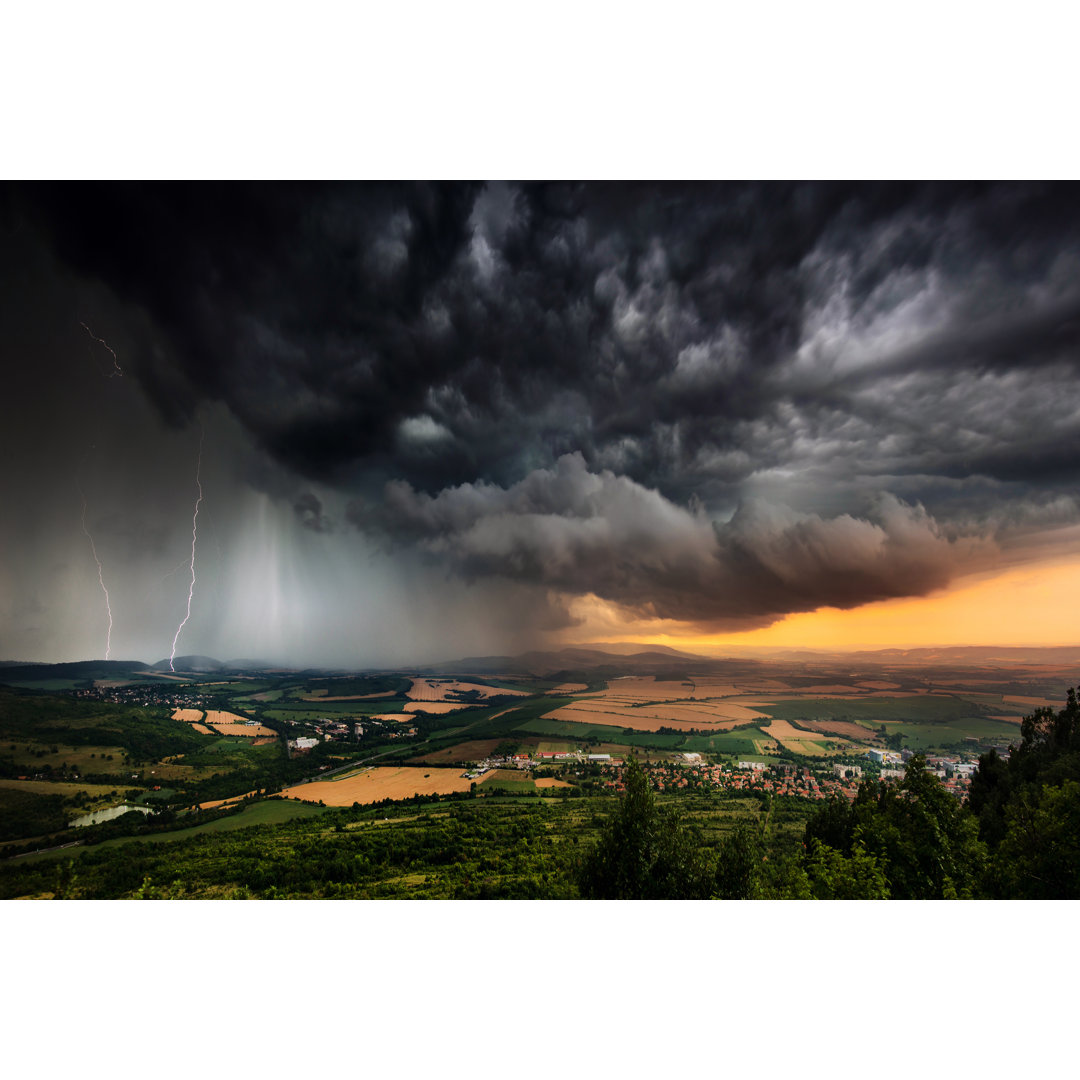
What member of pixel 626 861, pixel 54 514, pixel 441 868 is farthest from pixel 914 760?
pixel 54 514

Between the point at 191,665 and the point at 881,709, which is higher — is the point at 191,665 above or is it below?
above

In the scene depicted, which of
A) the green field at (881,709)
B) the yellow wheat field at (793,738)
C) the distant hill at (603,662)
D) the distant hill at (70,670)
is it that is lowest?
the yellow wheat field at (793,738)

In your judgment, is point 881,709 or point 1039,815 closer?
point 1039,815

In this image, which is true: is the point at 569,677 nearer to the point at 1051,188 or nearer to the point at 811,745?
the point at 811,745

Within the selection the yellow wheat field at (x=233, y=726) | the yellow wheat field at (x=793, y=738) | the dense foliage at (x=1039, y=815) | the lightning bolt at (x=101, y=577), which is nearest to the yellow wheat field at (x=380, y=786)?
the yellow wheat field at (x=233, y=726)

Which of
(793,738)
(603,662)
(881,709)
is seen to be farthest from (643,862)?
(881,709)

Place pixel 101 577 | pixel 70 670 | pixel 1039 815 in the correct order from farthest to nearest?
pixel 101 577, pixel 70 670, pixel 1039 815

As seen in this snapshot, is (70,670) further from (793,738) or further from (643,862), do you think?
(793,738)

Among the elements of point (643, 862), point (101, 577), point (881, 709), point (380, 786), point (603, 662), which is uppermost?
point (101, 577)

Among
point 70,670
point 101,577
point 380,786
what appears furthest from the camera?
point 101,577

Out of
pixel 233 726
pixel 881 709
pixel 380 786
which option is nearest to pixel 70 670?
pixel 233 726

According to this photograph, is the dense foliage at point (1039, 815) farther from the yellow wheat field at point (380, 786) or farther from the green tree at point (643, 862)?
the yellow wheat field at point (380, 786)
